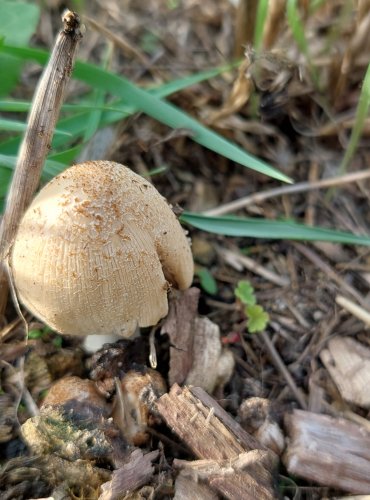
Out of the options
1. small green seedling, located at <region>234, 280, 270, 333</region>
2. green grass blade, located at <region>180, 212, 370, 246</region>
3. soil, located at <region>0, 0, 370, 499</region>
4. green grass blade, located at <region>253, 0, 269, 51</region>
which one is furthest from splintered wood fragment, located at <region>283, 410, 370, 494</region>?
green grass blade, located at <region>253, 0, 269, 51</region>

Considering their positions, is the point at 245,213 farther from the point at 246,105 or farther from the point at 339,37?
the point at 339,37

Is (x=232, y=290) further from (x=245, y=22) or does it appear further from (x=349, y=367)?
(x=245, y=22)

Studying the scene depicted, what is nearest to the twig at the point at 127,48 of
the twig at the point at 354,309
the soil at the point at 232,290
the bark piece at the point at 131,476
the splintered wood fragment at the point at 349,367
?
the soil at the point at 232,290

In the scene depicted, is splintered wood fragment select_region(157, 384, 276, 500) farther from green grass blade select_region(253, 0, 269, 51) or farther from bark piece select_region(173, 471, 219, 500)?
green grass blade select_region(253, 0, 269, 51)

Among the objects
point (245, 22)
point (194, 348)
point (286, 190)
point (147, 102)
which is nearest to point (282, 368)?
point (194, 348)

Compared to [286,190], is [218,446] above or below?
below

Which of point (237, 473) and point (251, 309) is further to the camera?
point (251, 309)

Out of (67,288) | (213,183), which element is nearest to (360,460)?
(67,288)

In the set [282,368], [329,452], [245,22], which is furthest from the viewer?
[245,22]
